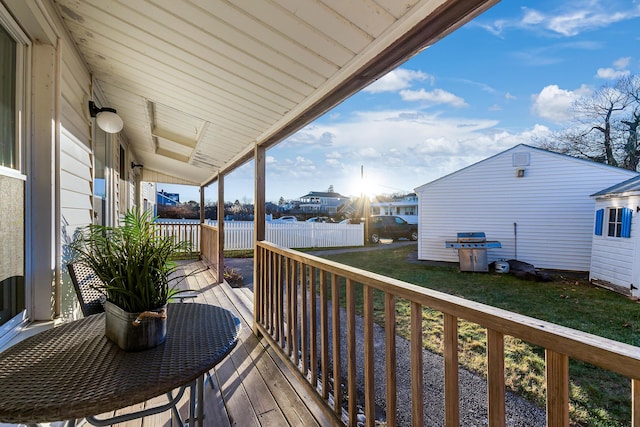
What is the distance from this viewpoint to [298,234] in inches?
455

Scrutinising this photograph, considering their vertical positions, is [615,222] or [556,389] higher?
[615,222]

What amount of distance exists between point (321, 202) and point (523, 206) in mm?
20312

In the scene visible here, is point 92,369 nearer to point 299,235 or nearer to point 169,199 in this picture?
point 299,235

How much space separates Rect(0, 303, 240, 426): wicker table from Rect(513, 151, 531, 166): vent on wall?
9.29 meters

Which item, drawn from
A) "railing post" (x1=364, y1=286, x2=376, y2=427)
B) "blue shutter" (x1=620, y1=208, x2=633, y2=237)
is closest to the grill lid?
"blue shutter" (x1=620, y1=208, x2=633, y2=237)

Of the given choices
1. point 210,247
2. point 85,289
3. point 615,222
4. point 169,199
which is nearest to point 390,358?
point 85,289

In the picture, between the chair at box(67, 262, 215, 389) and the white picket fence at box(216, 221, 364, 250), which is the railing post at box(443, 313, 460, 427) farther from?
the white picket fence at box(216, 221, 364, 250)

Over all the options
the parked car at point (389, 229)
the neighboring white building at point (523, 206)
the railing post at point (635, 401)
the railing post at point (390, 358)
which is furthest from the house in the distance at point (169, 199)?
the railing post at point (635, 401)

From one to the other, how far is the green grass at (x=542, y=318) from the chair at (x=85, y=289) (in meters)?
2.89

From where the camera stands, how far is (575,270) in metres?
7.53

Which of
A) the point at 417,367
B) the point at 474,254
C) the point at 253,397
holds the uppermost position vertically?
the point at 417,367

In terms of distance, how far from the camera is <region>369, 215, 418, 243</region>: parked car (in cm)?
1361

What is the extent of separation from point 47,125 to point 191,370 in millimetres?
1557

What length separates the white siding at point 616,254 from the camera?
5.36 metres
